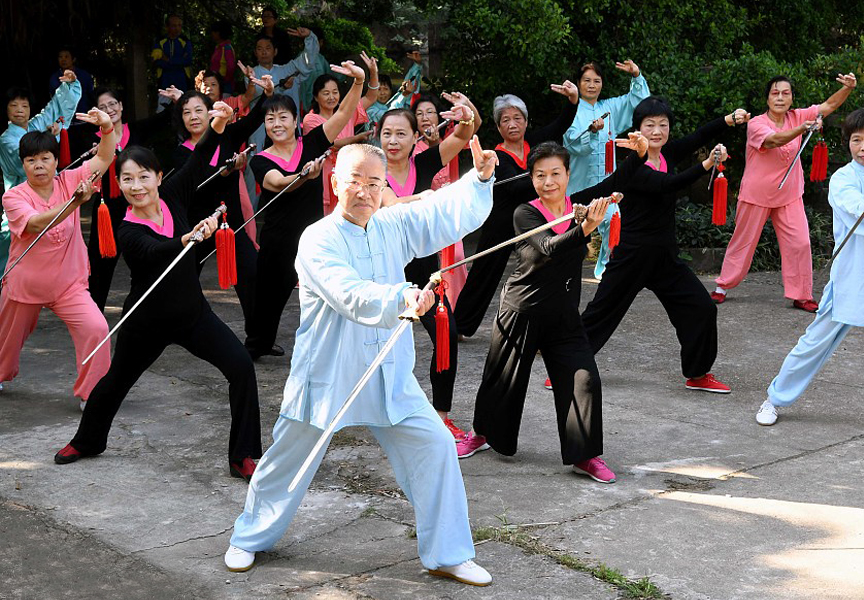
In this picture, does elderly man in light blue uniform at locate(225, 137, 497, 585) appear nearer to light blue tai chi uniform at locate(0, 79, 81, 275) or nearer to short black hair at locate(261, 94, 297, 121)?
short black hair at locate(261, 94, 297, 121)

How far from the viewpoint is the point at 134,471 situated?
17.4 ft

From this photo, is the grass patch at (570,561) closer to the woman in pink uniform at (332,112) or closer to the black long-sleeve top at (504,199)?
the black long-sleeve top at (504,199)

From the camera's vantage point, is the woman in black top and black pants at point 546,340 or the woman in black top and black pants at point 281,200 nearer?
the woman in black top and black pants at point 546,340

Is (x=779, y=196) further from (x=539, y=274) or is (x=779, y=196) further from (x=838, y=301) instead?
(x=539, y=274)

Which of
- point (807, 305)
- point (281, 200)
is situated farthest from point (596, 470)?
point (807, 305)

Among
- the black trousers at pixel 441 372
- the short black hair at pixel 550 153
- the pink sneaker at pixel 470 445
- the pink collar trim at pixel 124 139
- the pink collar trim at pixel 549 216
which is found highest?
the short black hair at pixel 550 153

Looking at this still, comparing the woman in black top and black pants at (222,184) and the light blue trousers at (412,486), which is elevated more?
the woman in black top and black pants at (222,184)

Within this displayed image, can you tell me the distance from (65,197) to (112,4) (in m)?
7.15

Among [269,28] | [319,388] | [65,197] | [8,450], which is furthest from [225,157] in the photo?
[269,28]

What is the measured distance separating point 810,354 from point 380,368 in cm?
274

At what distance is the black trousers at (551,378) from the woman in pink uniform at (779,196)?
3.64 meters

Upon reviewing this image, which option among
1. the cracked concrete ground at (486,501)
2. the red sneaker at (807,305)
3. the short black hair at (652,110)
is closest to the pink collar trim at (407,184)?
the cracked concrete ground at (486,501)

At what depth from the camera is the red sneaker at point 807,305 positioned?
833 centimetres

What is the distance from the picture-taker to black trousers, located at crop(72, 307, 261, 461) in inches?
201
